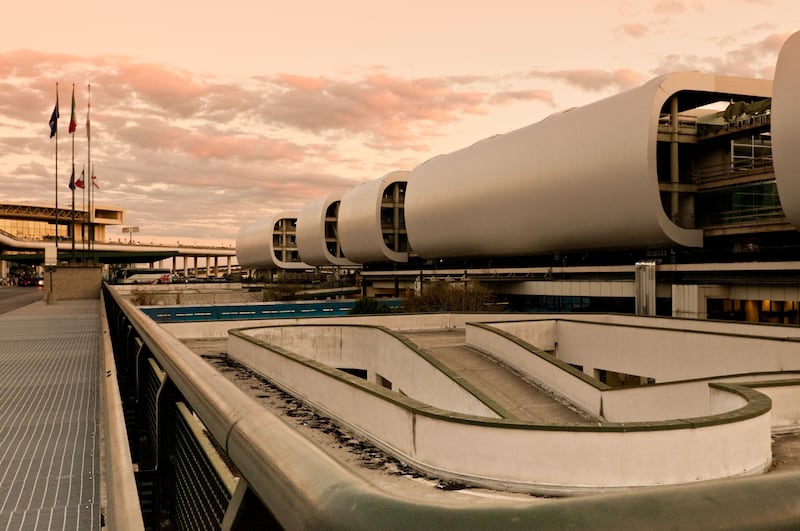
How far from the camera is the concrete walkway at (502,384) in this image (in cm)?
2197

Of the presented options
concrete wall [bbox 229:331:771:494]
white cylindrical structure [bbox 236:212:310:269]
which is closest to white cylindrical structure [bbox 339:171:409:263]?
white cylindrical structure [bbox 236:212:310:269]

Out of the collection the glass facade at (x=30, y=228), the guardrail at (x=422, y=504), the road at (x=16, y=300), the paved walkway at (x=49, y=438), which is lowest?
the road at (x=16, y=300)

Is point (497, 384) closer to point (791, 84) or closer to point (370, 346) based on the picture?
point (370, 346)

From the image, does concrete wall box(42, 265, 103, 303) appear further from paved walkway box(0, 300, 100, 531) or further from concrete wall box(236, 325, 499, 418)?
paved walkway box(0, 300, 100, 531)

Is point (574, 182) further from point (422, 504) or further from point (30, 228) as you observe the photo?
point (30, 228)

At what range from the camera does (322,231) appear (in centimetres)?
10438

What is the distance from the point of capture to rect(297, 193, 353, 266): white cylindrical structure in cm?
10525

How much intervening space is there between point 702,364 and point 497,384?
7.24m

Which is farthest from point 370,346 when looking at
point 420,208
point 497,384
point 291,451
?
point 420,208

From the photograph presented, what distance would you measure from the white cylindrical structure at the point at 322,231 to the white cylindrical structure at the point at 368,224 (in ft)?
38.3

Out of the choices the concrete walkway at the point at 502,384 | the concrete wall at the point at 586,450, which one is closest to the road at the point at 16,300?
the concrete walkway at the point at 502,384

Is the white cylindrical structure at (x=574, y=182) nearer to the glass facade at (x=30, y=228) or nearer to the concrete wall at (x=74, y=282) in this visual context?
the concrete wall at (x=74, y=282)

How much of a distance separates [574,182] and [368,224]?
40.9 m

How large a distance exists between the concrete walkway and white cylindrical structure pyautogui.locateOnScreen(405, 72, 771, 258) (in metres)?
17.9
